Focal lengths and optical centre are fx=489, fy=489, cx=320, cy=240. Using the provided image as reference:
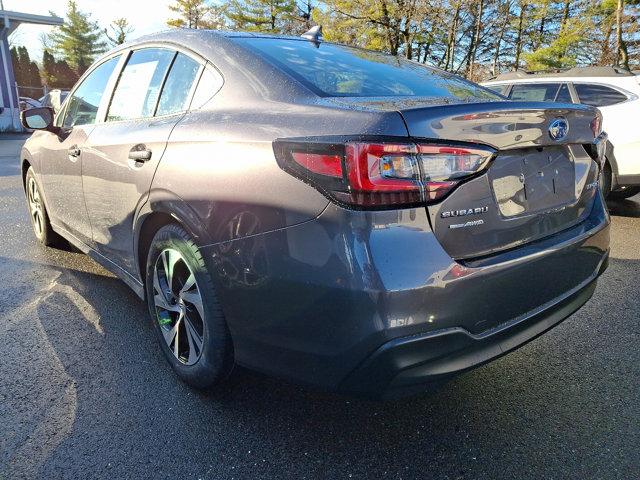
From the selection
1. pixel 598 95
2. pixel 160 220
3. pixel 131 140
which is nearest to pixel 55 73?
pixel 598 95

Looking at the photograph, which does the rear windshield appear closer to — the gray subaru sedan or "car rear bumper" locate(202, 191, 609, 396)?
the gray subaru sedan

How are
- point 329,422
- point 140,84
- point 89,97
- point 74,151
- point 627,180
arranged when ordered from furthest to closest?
point 627,180 < point 89,97 < point 74,151 < point 140,84 < point 329,422

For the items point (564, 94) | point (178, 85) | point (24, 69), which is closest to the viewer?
point (178, 85)

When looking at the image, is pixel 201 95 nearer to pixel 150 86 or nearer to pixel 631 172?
pixel 150 86

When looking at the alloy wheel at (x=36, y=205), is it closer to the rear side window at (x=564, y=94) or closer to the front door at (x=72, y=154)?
the front door at (x=72, y=154)

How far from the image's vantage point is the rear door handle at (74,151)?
2991mm

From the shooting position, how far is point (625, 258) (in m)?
4.14

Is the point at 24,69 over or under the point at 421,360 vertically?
over

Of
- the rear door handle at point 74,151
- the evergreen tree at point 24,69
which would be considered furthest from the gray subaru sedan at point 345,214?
the evergreen tree at point 24,69

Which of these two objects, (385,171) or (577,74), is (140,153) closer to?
(385,171)

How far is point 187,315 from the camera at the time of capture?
7.16ft

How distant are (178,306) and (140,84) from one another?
50.3 inches

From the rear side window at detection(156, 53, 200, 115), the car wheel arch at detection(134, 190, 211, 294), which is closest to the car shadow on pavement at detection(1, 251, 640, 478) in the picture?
the car wheel arch at detection(134, 190, 211, 294)

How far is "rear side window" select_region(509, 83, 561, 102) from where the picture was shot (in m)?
6.30
